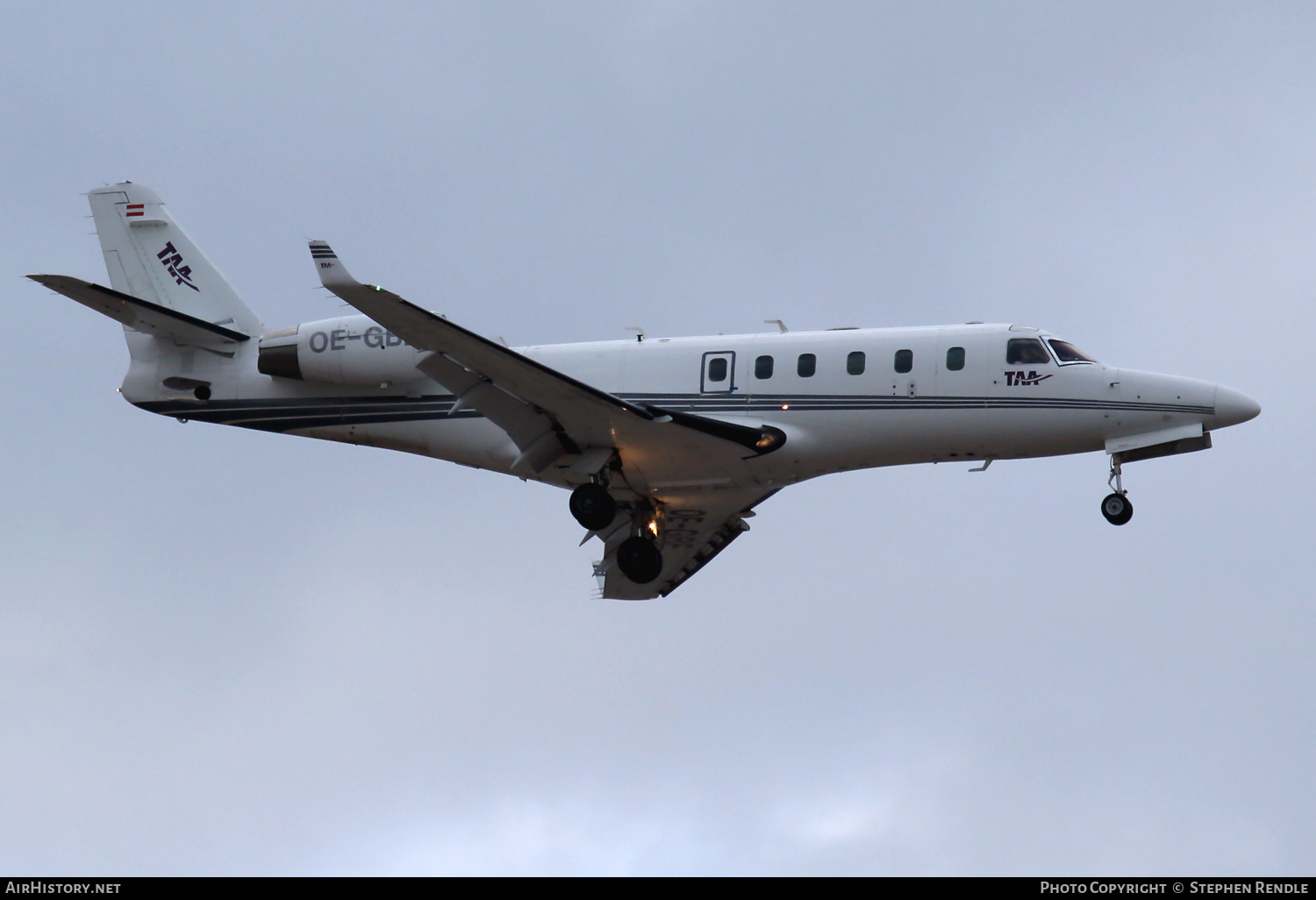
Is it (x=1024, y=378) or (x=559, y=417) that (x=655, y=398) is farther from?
(x=1024, y=378)

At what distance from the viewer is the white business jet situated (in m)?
24.5

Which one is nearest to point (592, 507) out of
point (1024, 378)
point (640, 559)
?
point (640, 559)

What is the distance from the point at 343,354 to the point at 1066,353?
11.3 meters

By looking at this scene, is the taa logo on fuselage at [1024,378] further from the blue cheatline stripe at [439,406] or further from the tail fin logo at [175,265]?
the tail fin logo at [175,265]

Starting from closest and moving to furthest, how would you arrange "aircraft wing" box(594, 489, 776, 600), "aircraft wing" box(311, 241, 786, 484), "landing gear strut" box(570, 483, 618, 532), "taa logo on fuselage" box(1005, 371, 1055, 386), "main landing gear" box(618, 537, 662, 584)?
"aircraft wing" box(311, 241, 786, 484), "taa logo on fuselage" box(1005, 371, 1055, 386), "landing gear strut" box(570, 483, 618, 532), "main landing gear" box(618, 537, 662, 584), "aircraft wing" box(594, 489, 776, 600)

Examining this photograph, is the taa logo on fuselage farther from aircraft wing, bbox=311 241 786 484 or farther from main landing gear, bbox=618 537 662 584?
main landing gear, bbox=618 537 662 584

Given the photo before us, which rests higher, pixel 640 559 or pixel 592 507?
pixel 592 507

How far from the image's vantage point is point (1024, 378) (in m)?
24.8

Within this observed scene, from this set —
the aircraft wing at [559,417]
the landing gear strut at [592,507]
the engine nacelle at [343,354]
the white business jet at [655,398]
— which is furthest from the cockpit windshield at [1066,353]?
the engine nacelle at [343,354]

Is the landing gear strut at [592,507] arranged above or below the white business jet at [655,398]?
below

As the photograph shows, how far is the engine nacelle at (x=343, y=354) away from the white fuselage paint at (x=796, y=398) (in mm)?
31

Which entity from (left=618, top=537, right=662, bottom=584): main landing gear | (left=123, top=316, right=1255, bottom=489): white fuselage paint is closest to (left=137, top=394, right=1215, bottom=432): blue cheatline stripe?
(left=123, top=316, right=1255, bottom=489): white fuselage paint

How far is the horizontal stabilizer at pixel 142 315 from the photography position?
24.7 meters

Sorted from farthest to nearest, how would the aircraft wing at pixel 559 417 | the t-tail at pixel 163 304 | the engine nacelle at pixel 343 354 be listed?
1. the t-tail at pixel 163 304
2. the engine nacelle at pixel 343 354
3. the aircraft wing at pixel 559 417
